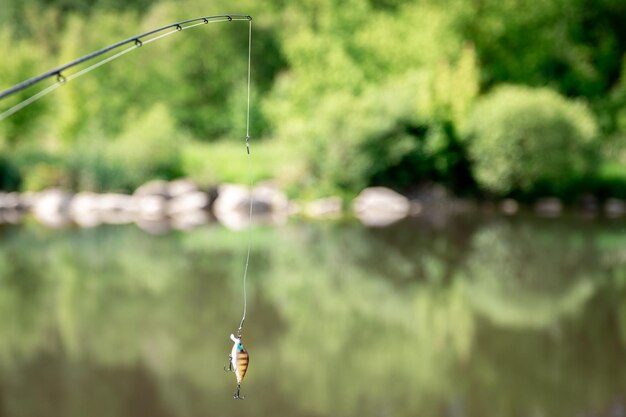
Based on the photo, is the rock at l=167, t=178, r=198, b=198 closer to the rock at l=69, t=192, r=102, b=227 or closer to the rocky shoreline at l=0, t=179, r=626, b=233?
the rocky shoreline at l=0, t=179, r=626, b=233

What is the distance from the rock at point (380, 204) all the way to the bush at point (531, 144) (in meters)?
3.28

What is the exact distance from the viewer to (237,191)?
28.7m

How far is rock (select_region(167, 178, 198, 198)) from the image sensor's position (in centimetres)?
2950

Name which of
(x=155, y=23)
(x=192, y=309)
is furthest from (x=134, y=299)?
(x=155, y=23)

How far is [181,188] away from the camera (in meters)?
29.7

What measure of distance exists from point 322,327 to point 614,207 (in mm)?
19253

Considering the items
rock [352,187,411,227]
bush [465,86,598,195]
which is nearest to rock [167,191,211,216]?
rock [352,187,411,227]

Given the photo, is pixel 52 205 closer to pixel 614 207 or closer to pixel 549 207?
pixel 549 207

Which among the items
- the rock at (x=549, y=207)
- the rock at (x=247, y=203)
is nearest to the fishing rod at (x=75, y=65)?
the rock at (x=247, y=203)

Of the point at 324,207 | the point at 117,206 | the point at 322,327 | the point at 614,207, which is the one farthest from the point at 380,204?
the point at 322,327

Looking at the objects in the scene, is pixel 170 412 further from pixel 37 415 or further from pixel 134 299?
pixel 134 299

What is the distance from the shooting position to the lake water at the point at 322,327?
27.1 ft

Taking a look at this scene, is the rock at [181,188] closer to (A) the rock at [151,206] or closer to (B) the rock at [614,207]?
(A) the rock at [151,206]

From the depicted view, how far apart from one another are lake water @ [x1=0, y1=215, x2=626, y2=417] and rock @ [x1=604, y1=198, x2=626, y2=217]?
242 inches
